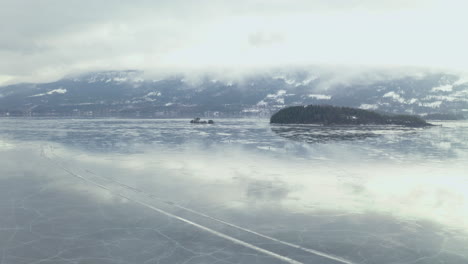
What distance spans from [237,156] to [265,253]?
92.8ft

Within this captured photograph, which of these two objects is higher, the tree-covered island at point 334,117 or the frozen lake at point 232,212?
the tree-covered island at point 334,117

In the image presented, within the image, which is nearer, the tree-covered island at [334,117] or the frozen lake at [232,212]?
the frozen lake at [232,212]

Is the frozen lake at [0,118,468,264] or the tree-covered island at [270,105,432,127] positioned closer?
the frozen lake at [0,118,468,264]

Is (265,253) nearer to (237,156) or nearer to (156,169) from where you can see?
(156,169)

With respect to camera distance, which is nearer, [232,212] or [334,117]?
[232,212]

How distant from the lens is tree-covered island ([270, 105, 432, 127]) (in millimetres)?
164625

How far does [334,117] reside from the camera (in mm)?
165375

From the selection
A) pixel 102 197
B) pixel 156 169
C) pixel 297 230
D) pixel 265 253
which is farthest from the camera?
pixel 156 169

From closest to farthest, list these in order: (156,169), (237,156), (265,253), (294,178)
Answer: (265,253) < (294,178) < (156,169) < (237,156)

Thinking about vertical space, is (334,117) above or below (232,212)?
above

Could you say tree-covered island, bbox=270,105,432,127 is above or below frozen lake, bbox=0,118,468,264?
above

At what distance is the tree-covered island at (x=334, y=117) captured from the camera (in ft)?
540

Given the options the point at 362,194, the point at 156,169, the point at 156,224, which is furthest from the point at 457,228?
the point at 156,169

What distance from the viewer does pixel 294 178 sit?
28953 mm
